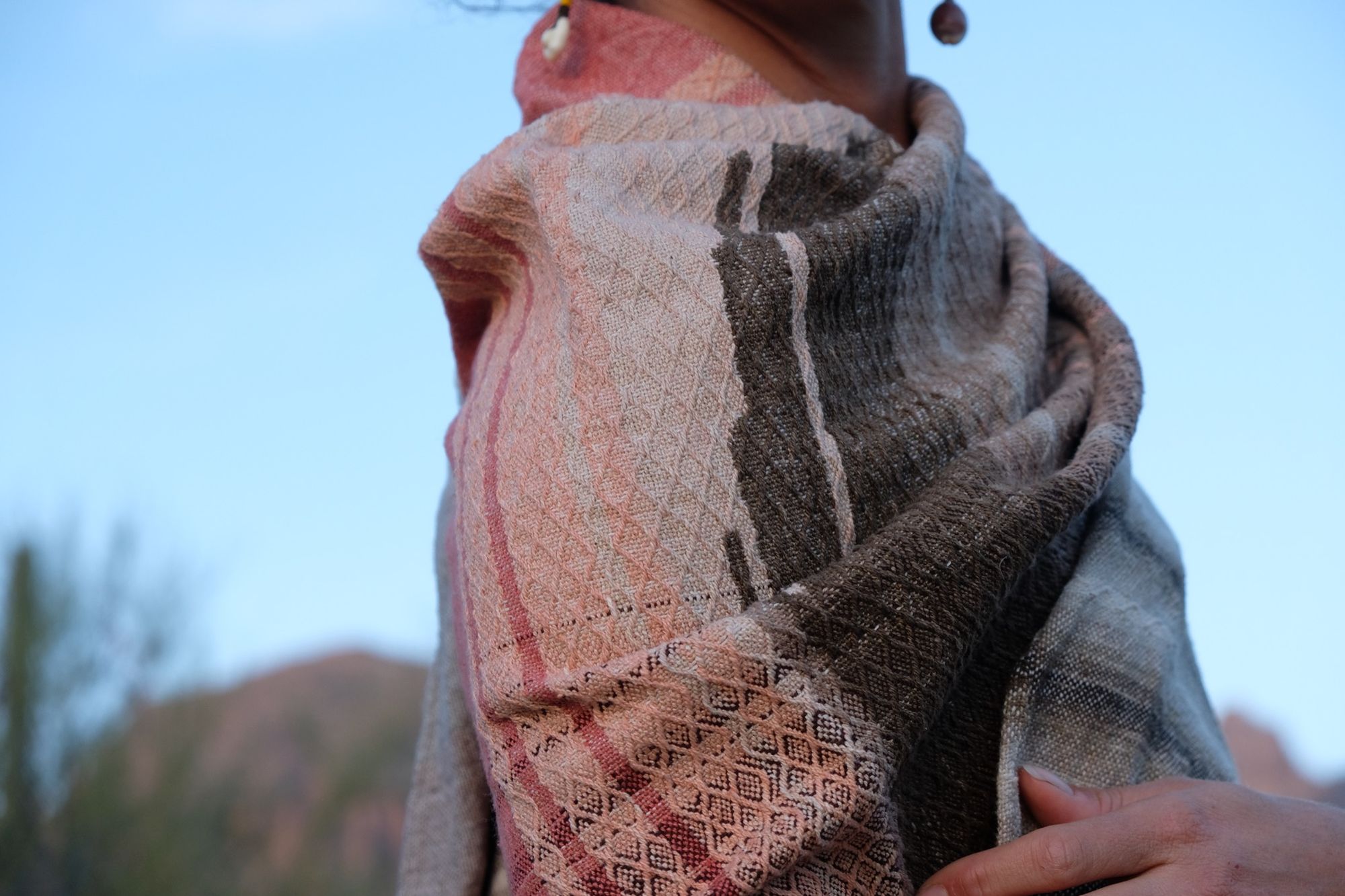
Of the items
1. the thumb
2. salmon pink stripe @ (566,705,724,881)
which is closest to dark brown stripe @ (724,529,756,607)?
salmon pink stripe @ (566,705,724,881)

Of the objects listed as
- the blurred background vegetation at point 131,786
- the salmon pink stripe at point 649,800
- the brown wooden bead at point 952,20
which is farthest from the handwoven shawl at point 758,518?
the blurred background vegetation at point 131,786

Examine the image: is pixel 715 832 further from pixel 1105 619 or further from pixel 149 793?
pixel 149 793

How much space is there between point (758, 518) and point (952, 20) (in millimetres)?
668

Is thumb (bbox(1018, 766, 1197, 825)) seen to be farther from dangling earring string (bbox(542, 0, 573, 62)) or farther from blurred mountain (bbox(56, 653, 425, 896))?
blurred mountain (bbox(56, 653, 425, 896))

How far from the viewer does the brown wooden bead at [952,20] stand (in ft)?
3.63

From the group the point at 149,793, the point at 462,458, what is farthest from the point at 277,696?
the point at 462,458

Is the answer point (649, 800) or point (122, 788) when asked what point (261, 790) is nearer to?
point (122, 788)

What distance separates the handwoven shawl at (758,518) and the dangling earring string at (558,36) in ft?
0.06

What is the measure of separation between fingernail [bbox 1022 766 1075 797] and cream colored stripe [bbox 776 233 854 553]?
0.60 feet

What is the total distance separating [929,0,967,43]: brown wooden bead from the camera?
1.11 meters

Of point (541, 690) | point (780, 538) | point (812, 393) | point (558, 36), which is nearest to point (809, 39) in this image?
point (558, 36)

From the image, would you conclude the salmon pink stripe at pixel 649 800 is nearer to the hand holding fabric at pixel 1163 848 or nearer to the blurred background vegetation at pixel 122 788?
the hand holding fabric at pixel 1163 848

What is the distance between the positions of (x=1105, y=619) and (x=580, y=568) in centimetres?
38

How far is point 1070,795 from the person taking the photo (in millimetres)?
702
